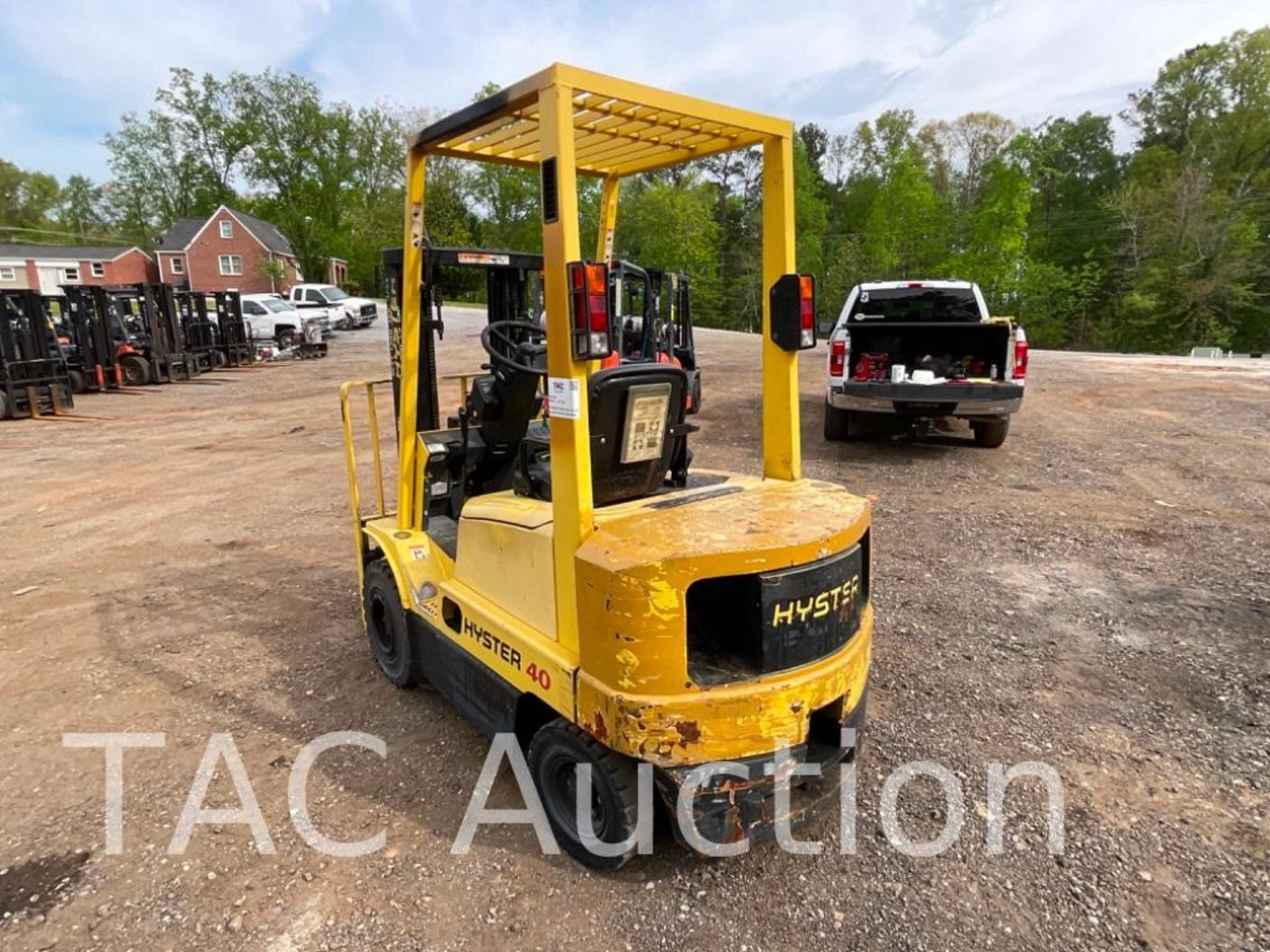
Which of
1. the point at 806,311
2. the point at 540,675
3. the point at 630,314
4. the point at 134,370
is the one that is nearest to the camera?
the point at 540,675

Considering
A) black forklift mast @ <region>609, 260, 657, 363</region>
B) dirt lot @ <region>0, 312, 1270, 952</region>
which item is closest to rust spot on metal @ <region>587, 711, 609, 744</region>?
dirt lot @ <region>0, 312, 1270, 952</region>

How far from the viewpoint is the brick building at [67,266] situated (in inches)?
2036

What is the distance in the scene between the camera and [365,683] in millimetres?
4117

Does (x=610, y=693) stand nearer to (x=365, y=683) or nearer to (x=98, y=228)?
(x=365, y=683)

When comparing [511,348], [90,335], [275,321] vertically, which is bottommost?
[511,348]

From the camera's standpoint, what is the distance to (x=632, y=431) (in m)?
2.86

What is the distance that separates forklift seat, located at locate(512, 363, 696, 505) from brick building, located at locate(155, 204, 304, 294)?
171ft

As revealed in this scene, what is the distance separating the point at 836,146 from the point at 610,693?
6875 centimetres

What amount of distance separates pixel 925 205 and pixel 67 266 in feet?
192

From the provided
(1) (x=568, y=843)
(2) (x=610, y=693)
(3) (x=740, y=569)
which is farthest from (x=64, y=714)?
(3) (x=740, y=569)

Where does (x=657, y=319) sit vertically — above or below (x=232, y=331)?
below

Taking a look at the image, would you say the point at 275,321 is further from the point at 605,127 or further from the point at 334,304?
the point at 605,127

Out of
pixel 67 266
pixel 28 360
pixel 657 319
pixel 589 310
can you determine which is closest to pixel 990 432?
pixel 657 319

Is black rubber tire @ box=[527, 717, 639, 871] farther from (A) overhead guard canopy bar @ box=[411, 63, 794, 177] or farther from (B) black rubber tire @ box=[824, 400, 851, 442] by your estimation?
(B) black rubber tire @ box=[824, 400, 851, 442]
